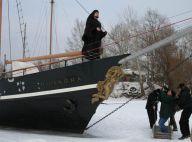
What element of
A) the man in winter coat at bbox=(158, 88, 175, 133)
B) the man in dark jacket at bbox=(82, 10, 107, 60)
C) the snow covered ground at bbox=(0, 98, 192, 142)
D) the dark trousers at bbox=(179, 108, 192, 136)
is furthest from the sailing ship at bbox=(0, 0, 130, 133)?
the dark trousers at bbox=(179, 108, 192, 136)

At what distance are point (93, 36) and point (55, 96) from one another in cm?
167

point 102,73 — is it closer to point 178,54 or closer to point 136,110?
point 136,110

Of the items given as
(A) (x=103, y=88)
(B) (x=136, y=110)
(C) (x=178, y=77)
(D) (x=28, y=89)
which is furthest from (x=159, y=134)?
(C) (x=178, y=77)

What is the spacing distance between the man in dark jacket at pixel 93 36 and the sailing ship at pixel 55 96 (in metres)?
0.25

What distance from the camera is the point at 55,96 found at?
1040 centimetres

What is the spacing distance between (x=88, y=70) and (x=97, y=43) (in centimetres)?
67

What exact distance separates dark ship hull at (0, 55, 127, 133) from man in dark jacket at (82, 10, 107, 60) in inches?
13.7

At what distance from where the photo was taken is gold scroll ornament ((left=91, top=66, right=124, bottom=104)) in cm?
973

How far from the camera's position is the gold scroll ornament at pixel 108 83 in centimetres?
973

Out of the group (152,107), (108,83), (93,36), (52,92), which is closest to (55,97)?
(52,92)

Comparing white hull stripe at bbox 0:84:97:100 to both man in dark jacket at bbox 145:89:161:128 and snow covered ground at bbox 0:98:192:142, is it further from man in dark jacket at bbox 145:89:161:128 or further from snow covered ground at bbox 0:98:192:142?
man in dark jacket at bbox 145:89:161:128

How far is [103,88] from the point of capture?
386 inches

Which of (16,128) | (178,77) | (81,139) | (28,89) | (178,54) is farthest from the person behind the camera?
(178,54)

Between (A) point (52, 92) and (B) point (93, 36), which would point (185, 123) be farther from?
(A) point (52, 92)
